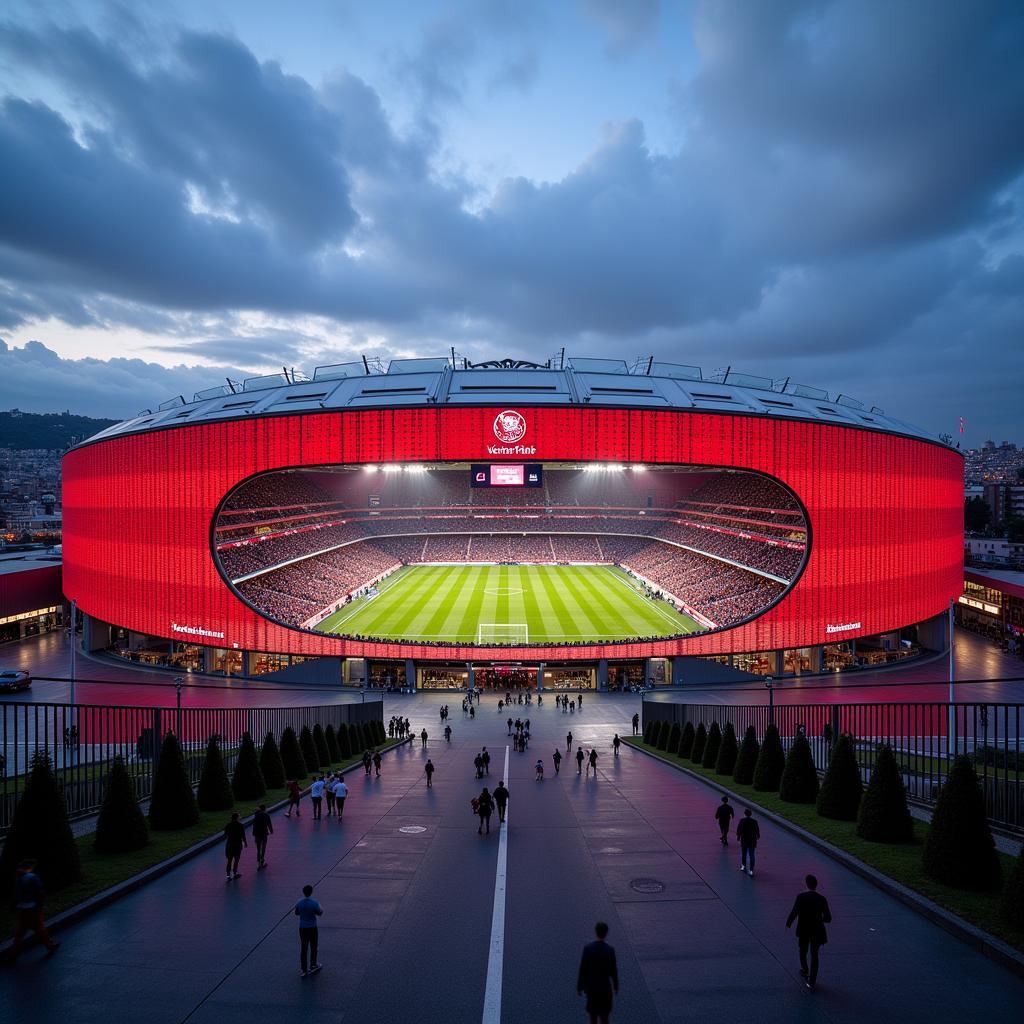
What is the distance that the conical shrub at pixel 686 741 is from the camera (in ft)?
84.9

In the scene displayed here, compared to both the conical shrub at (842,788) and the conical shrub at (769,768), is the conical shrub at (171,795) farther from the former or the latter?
the conical shrub at (769,768)

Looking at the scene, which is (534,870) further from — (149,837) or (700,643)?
(700,643)

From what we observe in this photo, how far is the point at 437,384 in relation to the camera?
49.3m

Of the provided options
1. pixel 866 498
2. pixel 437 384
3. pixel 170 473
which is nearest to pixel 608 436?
pixel 437 384

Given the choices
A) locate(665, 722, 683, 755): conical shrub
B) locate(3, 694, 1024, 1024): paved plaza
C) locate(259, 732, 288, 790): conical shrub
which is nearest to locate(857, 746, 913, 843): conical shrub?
locate(3, 694, 1024, 1024): paved plaza

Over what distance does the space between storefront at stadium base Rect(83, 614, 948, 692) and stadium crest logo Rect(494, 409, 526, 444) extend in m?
14.5

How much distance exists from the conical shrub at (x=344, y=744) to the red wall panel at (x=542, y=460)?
53.7 ft

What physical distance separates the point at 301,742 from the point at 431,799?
622 cm

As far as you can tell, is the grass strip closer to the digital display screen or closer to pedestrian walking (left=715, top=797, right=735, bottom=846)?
pedestrian walking (left=715, top=797, right=735, bottom=846)

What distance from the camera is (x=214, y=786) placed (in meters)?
16.4

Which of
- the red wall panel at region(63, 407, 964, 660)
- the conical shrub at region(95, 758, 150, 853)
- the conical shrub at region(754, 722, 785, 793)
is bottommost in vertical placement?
the conical shrub at region(754, 722, 785, 793)

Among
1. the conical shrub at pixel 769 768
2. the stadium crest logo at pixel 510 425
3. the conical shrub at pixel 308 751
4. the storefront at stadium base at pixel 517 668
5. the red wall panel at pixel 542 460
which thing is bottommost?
the storefront at stadium base at pixel 517 668

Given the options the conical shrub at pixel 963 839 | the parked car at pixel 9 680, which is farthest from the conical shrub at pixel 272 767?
the parked car at pixel 9 680

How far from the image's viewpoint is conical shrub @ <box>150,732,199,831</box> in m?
14.6
